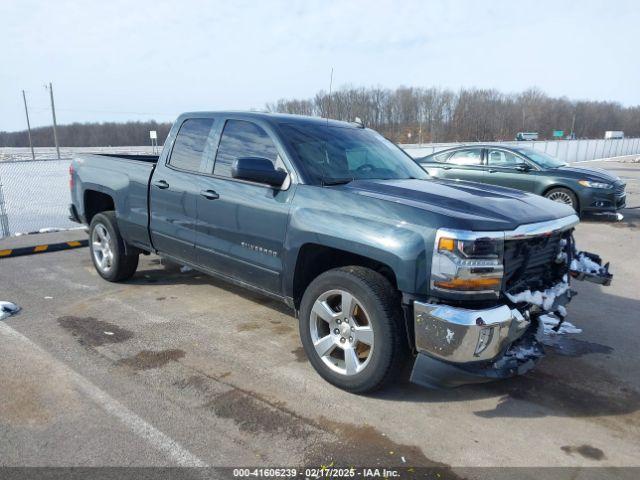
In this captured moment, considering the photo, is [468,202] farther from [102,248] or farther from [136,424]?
[102,248]

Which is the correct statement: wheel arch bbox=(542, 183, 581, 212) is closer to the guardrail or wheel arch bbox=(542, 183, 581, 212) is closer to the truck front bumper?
the guardrail

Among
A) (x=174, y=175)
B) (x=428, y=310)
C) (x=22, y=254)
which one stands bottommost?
(x=22, y=254)

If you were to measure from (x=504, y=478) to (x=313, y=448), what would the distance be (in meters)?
1.02

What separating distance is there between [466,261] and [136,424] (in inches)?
86.0

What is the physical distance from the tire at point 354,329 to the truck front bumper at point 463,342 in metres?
0.20

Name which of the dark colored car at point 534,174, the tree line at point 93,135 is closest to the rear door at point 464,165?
the dark colored car at point 534,174

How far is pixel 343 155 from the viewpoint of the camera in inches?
162

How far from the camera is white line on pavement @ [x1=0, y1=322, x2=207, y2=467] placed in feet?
8.79

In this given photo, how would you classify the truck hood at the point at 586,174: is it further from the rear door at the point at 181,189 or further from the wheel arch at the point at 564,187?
the rear door at the point at 181,189

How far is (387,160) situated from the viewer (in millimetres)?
4473

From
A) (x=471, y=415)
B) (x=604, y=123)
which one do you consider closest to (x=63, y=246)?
(x=471, y=415)

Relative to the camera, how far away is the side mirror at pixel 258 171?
3562mm

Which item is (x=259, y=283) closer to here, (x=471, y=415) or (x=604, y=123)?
(x=471, y=415)

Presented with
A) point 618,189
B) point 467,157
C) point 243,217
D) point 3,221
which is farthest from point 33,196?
point 618,189
